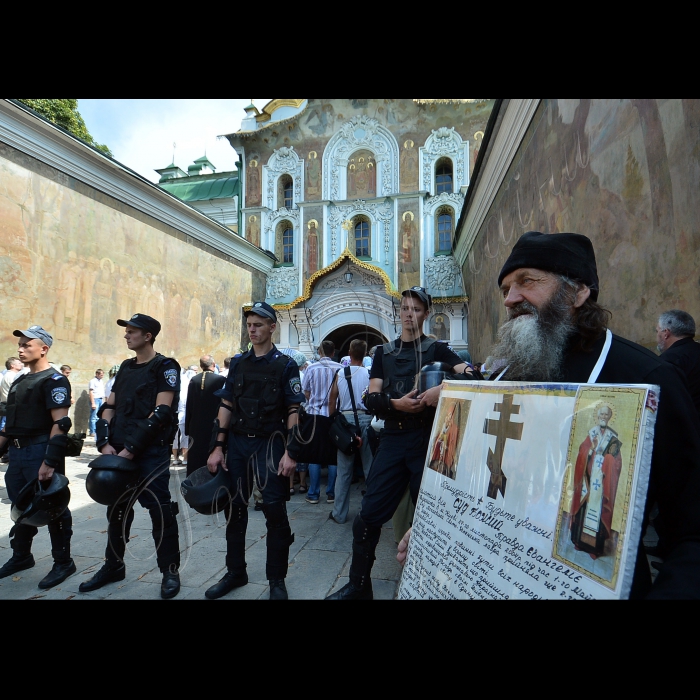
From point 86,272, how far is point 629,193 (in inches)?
466

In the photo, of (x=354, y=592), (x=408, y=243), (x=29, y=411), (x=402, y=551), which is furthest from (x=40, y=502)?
(x=408, y=243)

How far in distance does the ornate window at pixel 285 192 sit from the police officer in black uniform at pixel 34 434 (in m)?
18.5

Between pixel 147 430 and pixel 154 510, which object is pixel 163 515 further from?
pixel 147 430

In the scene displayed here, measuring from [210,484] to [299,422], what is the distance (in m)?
0.80

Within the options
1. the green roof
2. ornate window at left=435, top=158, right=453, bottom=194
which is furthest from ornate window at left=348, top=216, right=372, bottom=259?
the green roof

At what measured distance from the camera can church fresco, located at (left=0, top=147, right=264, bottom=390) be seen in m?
9.53

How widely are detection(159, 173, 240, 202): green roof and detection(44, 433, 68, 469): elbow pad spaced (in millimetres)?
20252

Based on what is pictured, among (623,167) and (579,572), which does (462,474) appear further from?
(623,167)

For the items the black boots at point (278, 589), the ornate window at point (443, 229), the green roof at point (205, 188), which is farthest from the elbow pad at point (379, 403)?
the green roof at point (205, 188)

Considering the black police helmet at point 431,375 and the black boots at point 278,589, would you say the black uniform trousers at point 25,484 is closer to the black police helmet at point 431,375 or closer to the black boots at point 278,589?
the black boots at point 278,589

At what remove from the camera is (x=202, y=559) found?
3.96 metres

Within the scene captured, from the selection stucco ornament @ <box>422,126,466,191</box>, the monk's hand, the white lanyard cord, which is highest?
stucco ornament @ <box>422,126,466,191</box>

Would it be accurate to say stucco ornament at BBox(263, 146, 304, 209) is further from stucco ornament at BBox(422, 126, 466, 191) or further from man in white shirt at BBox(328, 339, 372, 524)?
man in white shirt at BBox(328, 339, 372, 524)

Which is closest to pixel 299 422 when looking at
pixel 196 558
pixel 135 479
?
pixel 135 479
